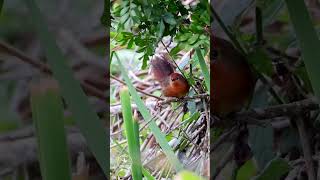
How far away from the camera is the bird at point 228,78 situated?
3.32 feet

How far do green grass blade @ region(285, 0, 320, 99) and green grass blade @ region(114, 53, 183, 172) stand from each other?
27.2 inches

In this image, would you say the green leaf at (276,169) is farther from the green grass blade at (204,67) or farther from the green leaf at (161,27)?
the green leaf at (161,27)

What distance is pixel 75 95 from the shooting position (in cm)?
54

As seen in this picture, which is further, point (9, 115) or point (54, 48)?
point (9, 115)

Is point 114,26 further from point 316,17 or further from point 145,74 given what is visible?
point 316,17

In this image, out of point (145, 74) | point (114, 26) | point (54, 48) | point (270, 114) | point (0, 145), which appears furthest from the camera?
point (145, 74)

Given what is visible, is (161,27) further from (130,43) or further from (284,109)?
(284,109)

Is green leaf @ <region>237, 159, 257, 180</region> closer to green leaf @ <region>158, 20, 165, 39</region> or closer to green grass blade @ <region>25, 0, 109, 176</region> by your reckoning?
green leaf @ <region>158, 20, 165, 39</region>

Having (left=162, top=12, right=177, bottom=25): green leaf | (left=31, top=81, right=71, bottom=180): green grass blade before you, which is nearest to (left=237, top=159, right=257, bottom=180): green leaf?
(left=162, top=12, right=177, bottom=25): green leaf

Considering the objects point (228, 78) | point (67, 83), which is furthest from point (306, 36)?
point (228, 78)

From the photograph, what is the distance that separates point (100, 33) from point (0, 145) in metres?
0.33

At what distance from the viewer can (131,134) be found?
106 cm

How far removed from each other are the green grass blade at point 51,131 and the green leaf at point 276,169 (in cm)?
62

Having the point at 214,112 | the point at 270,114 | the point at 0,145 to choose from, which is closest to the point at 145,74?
the point at 214,112
